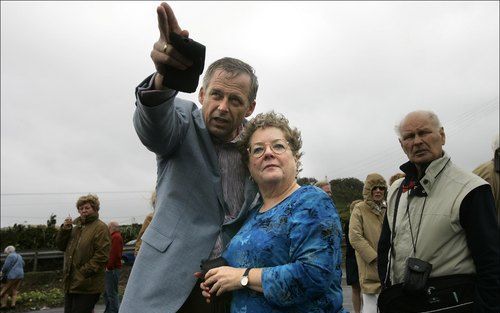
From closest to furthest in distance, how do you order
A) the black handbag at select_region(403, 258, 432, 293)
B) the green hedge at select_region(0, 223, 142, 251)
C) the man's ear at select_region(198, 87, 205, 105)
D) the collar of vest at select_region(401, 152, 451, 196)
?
the man's ear at select_region(198, 87, 205, 105) < the black handbag at select_region(403, 258, 432, 293) < the collar of vest at select_region(401, 152, 451, 196) < the green hedge at select_region(0, 223, 142, 251)

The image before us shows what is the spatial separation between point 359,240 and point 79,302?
13.0 ft

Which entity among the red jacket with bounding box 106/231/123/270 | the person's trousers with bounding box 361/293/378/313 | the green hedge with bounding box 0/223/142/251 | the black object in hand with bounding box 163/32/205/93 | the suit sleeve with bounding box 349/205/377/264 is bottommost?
the green hedge with bounding box 0/223/142/251

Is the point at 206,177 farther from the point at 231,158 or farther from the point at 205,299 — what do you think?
the point at 205,299

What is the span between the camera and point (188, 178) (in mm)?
1908

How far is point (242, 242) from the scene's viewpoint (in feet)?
5.90

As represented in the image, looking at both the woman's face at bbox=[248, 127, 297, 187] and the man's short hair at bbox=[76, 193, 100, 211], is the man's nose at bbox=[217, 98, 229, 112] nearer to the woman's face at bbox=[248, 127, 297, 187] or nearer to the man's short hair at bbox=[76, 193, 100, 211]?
the woman's face at bbox=[248, 127, 297, 187]

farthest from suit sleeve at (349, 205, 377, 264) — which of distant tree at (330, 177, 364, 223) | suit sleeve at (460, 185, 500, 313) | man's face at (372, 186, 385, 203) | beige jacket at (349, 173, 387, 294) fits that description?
distant tree at (330, 177, 364, 223)

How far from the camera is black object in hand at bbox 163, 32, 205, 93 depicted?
1463 millimetres

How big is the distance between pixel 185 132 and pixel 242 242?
569 millimetres

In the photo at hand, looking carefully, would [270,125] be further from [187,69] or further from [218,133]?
[187,69]

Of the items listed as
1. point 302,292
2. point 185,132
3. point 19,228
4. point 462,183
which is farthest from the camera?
point 19,228

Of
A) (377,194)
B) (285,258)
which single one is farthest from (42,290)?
(285,258)

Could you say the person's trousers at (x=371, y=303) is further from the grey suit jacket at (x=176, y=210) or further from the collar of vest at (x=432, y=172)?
the grey suit jacket at (x=176, y=210)

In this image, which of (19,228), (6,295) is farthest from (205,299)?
(19,228)
